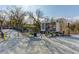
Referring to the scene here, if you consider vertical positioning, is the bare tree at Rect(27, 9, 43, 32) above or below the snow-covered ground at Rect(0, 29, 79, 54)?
above

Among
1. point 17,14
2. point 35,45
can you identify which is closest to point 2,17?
point 17,14

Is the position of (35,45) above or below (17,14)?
below

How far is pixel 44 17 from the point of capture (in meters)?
2.68

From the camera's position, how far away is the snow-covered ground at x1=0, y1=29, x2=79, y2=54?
266 cm

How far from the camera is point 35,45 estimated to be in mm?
2674

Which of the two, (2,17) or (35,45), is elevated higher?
(2,17)

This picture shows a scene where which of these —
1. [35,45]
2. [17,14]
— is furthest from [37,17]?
[35,45]

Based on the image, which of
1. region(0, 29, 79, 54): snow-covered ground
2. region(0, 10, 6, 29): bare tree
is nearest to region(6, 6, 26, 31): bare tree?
region(0, 10, 6, 29): bare tree

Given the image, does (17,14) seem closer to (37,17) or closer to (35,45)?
(37,17)

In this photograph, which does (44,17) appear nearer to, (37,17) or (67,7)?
(37,17)

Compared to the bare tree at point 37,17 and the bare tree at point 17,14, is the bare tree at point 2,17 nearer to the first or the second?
the bare tree at point 17,14

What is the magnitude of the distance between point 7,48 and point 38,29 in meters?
0.51

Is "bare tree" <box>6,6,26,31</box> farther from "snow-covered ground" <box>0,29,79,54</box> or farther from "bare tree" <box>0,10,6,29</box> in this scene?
"snow-covered ground" <box>0,29,79,54</box>
